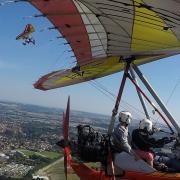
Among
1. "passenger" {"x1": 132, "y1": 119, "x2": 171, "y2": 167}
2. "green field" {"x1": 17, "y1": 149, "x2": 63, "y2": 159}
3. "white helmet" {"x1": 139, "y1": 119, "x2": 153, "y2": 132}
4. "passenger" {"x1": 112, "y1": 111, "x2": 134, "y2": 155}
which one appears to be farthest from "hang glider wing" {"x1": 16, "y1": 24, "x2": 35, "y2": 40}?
"green field" {"x1": 17, "y1": 149, "x2": 63, "y2": 159}

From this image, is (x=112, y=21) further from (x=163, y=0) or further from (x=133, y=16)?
(x=163, y=0)

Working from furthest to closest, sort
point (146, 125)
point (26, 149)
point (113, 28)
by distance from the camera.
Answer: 1. point (26, 149)
2. point (146, 125)
3. point (113, 28)

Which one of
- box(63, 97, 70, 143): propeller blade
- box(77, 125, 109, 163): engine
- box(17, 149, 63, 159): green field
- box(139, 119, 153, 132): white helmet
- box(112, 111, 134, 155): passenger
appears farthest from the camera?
box(17, 149, 63, 159): green field

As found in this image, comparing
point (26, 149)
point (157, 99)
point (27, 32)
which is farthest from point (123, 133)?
point (26, 149)

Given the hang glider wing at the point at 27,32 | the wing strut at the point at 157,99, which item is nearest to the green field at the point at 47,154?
the hang glider wing at the point at 27,32

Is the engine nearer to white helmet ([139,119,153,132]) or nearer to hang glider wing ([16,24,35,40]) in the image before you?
white helmet ([139,119,153,132])

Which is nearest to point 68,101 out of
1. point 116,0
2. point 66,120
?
point 66,120

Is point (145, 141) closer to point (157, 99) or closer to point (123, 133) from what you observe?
point (123, 133)
